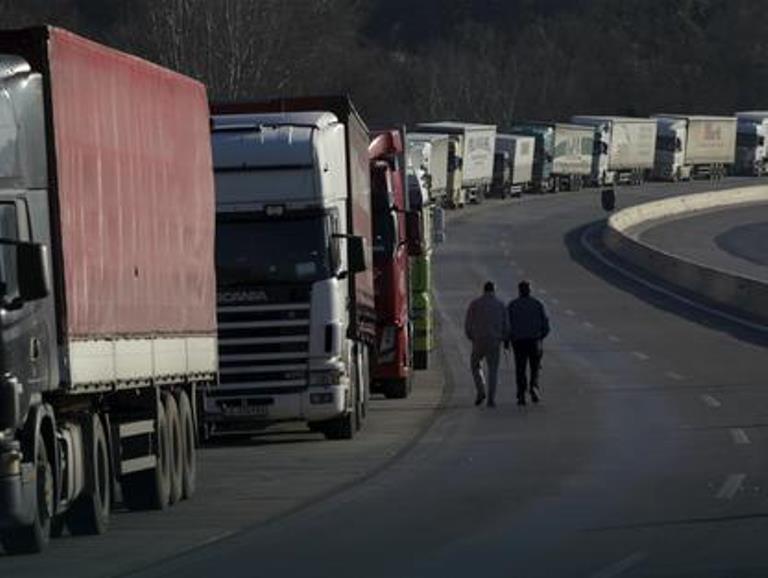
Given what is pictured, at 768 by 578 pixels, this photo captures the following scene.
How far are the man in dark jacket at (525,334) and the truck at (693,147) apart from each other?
94.8m

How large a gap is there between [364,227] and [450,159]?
69.9m

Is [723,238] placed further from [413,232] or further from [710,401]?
[710,401]

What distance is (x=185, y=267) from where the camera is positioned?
20750 mm

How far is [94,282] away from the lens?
1705 cm

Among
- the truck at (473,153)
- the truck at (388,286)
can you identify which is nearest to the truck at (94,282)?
the truck at (388,286)

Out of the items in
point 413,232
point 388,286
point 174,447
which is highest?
point 174,447

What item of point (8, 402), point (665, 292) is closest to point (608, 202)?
point (665, 292)

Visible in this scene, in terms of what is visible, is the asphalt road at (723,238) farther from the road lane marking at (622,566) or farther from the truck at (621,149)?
the road lane marking at (622,566)

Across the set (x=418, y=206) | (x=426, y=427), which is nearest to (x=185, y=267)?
(x=426, y=427)

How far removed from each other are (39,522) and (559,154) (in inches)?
4080

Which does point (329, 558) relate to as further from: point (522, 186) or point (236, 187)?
point (522, 186)

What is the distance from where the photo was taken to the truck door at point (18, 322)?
15.0m

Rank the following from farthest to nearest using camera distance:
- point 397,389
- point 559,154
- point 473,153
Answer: point 559,154 < point 473,153 < point 397,389

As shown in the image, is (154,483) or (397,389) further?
(397,389)
